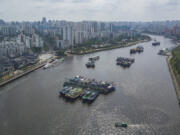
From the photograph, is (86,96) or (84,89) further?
(84,89)

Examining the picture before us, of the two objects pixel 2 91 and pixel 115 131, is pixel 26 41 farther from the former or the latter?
pixel 115 131

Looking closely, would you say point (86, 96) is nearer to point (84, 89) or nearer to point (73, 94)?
point (73, 94)

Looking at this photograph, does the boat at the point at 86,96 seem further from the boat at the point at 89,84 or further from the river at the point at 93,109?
the boat at the point at 89,84

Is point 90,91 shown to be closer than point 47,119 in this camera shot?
No

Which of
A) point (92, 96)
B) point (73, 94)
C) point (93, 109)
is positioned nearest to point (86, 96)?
point (92, 96)

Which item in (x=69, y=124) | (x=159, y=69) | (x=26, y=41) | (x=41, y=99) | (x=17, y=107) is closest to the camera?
(x=69, y=124)

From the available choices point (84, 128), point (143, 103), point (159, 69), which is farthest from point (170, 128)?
point (159, 69)
